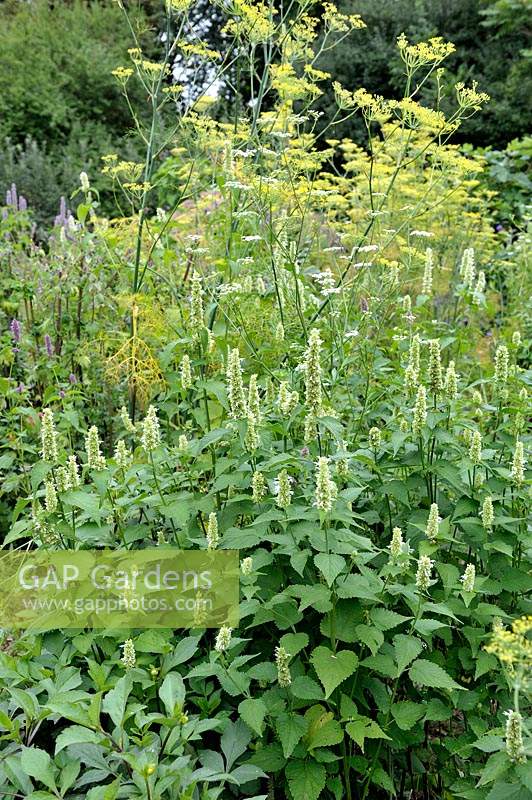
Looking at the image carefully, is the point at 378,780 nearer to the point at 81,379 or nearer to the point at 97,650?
→ the point at 97,650

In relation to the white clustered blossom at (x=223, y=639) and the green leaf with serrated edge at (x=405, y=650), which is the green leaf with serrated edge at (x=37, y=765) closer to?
the white clustered blossom at (x=223, y=639)

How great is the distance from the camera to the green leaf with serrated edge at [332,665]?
1855 mm

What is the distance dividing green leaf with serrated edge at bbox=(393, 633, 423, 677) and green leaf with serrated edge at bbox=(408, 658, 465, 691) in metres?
0.05

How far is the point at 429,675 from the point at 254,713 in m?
0.41

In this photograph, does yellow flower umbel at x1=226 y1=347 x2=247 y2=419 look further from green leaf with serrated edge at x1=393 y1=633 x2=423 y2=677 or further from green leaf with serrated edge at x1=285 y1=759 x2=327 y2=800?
green leaf with serrated edge at x1=285 y1=759 x2=327 y2=800

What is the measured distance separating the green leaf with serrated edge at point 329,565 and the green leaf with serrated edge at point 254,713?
1.09ft

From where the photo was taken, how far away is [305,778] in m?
1.92

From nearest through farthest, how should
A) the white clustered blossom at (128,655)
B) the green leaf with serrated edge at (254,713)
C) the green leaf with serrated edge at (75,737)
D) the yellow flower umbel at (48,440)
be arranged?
1. the green leaf with serrated edge at (75,737)
2. the green leaf with serrated edge at (254,713)
3. the white clustered blossom at (128,655)
4. the yellow flower umbel at (48,440)

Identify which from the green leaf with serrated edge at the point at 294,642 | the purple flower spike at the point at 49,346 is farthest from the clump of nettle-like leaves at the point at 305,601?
the purple flower spike at the point at 49,346

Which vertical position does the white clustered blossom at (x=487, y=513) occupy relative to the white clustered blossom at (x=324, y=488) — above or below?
below

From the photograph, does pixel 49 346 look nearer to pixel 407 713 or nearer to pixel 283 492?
pixel 283 492

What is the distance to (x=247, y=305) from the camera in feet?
11.3

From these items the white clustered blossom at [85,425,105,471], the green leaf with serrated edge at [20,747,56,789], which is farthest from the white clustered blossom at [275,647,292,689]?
the white clustered blossom at [85,425,105,471]

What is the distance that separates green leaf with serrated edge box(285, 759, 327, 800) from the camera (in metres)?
1.90
